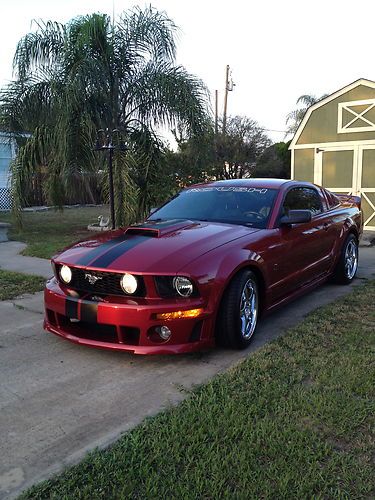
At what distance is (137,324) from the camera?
3.39 m

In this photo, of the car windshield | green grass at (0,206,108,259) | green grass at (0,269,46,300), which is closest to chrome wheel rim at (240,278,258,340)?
the car windshield

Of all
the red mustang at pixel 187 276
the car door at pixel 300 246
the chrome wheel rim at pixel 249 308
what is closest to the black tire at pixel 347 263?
the car door at pixel 300 246

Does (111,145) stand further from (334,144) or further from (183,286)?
(334,144)

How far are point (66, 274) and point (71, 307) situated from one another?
1.03ft

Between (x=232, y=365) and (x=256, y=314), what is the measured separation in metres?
0.72

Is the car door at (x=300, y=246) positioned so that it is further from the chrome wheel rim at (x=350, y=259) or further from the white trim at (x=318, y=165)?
the white trim at (x=318, y=165)

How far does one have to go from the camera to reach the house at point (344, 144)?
11867mm

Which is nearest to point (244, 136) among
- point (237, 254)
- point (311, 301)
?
point (311, 301)

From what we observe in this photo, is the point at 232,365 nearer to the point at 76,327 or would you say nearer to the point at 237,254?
the point at 237,254

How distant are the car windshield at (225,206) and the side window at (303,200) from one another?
0.76 ft

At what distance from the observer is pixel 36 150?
10.5m

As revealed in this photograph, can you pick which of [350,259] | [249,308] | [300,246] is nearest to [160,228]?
[249,308]

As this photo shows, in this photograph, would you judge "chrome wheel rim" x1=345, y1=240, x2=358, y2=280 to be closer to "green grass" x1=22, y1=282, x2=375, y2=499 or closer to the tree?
"green grass" x1=22, y1=282, x2=375, y2=499

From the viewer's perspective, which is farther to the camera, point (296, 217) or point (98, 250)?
point (296, 217)
